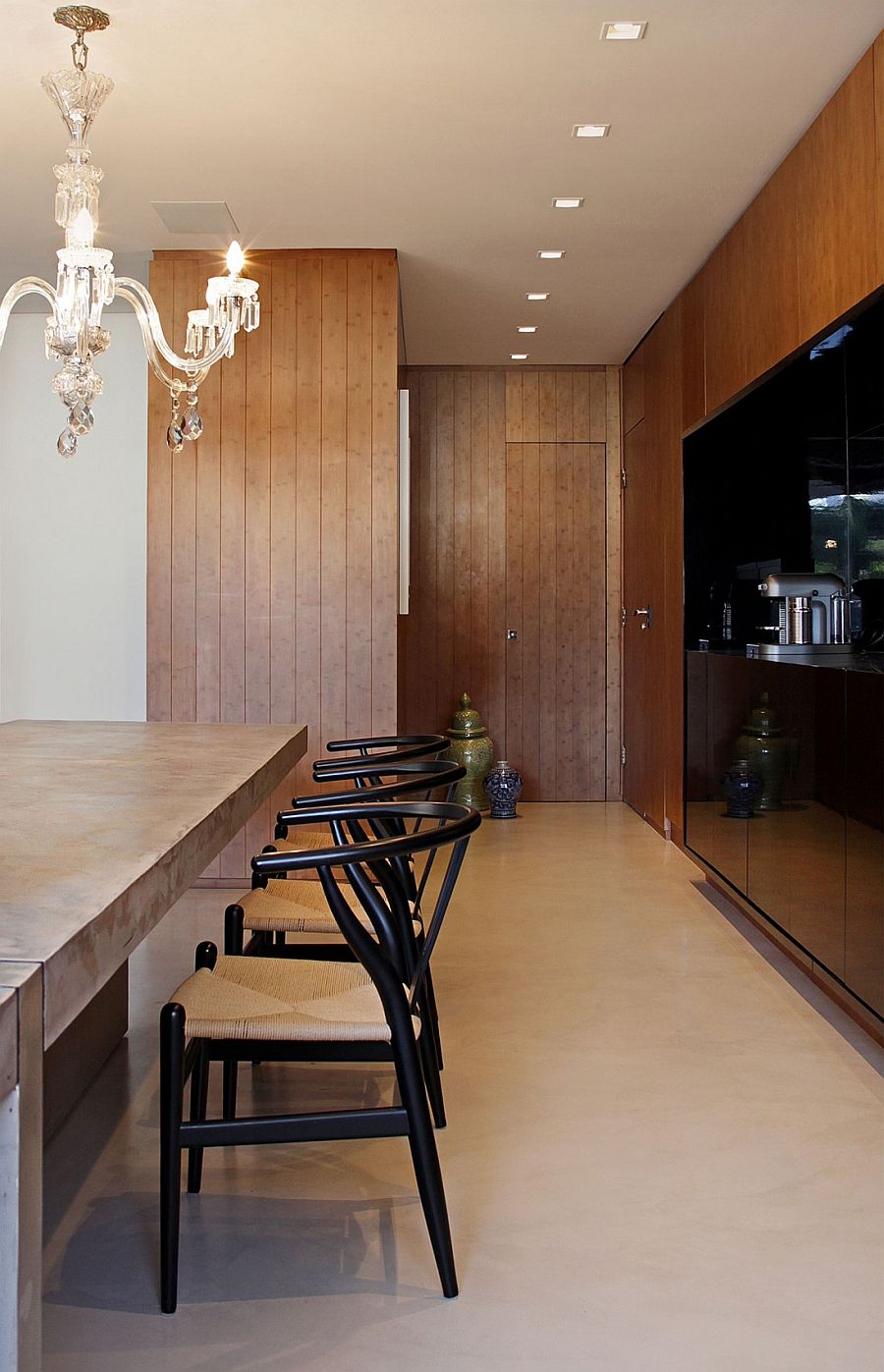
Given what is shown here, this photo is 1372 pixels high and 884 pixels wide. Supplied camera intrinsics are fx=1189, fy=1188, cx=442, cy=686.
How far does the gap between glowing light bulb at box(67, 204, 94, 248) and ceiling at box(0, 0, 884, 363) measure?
0.60m

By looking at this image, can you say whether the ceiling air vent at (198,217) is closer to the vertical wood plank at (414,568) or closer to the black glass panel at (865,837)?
the vertical wood plank at (414,568)

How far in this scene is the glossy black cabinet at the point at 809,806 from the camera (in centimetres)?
305

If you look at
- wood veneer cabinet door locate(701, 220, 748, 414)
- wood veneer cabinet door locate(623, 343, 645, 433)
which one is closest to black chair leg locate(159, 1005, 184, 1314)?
wood veneer cabinet door locate(701, 220, 748, 414)

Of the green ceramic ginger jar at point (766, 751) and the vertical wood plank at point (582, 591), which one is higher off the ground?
the vertical wood plank at point (582, 591)

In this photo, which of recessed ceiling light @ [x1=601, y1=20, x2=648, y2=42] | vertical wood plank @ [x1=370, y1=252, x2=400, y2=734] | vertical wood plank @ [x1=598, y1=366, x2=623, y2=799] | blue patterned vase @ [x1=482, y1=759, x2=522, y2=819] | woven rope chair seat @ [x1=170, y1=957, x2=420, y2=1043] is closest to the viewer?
woven rope chair seat @ [x1=170, y1=957, x2=420, y2=1043]

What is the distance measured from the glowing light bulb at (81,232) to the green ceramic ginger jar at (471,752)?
15.1 feet

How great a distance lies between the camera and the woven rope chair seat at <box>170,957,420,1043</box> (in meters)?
1.95

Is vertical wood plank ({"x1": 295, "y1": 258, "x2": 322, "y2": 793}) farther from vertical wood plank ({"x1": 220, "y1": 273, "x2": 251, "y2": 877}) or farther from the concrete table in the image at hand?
the concrete table

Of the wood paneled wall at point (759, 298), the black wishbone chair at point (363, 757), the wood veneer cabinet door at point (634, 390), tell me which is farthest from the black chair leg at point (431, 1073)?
the wood veneer cabinet door at point (634, 390)

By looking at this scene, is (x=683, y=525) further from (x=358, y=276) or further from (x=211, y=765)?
(x=211, y=765)

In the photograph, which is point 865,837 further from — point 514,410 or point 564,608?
point 514,410

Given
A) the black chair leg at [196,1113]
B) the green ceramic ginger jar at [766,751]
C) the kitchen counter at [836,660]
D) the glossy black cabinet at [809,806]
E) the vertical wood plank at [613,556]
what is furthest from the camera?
the vertical wood plank at [613,556]

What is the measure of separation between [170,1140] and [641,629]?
17.8ft

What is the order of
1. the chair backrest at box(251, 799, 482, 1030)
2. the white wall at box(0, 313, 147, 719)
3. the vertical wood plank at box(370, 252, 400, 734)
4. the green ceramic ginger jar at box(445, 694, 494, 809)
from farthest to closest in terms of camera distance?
the green ceramic ginger jar at box(445, 694, 494, 809), the white wall at box(0, 313, 147, 719), the vertical wood plank at box(370, 252, 400, 734), the chair backrest at box(251, 799, 482, 1030)
